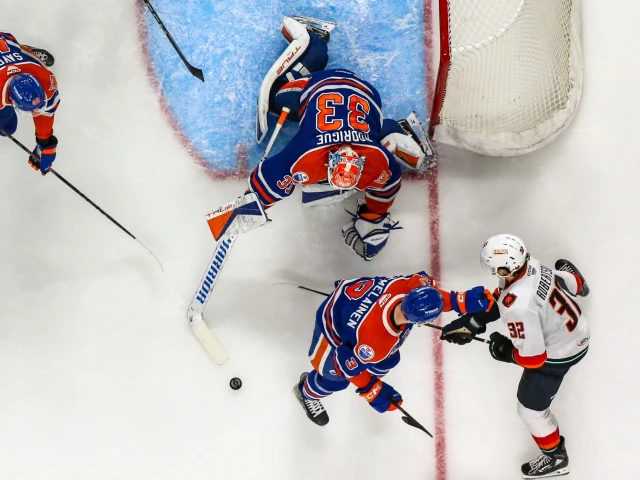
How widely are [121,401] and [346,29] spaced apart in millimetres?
2359

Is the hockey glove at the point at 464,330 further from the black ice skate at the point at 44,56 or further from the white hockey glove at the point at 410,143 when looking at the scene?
the black ice skate at the point at 44,56

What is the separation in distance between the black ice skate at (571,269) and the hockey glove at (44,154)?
2.64m

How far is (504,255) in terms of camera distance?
8.68ft

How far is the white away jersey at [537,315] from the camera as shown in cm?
269

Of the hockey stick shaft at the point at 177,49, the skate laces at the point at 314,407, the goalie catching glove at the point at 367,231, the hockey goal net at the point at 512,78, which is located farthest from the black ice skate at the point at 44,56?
the skate laces at the point at 314,407

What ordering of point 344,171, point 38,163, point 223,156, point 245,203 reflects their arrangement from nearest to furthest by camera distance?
point 344,171, point 245,203, point 38,163, point 223,156

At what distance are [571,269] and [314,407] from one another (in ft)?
4.91

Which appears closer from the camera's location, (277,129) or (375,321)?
(375,321)

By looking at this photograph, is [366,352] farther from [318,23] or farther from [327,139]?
[318,23]

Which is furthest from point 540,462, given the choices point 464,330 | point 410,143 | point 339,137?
point 339,137

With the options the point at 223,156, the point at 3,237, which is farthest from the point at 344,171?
the point at 3,237

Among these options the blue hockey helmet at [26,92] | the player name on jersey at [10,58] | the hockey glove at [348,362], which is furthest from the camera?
the player name on jersey at [10,58]

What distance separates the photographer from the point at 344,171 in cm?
270

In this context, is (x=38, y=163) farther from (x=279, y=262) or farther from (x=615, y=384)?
(x=615, y=384)
